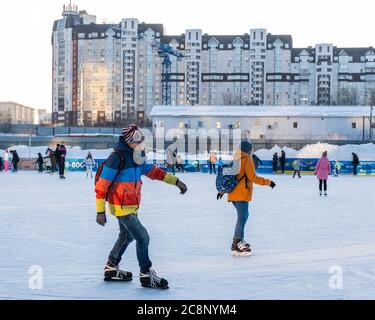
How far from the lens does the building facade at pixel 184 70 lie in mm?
129750

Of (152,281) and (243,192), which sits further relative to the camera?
(243,192)

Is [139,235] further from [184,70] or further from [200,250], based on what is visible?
[184,70]

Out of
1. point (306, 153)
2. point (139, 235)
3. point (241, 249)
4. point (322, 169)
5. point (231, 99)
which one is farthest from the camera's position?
point (231, 99)

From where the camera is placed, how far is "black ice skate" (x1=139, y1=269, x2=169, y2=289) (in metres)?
5.74

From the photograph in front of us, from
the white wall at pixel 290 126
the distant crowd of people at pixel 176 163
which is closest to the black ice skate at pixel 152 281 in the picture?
the distant crowd of people at pixel 176 163

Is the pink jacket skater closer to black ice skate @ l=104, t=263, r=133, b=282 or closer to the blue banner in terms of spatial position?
black ice skate @ l=104, t=263, r=133, b=282

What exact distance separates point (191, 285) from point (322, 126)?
60.3 m

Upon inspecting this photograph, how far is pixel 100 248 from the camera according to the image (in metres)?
8.24

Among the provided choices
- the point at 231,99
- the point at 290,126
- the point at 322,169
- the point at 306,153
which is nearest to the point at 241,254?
the point at 322,169

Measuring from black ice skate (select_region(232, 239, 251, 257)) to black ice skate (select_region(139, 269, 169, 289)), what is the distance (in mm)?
2019

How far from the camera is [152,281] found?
5770 millimetres

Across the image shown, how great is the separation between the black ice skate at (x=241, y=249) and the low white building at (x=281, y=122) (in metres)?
56.6

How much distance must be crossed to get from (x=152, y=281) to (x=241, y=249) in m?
2.09

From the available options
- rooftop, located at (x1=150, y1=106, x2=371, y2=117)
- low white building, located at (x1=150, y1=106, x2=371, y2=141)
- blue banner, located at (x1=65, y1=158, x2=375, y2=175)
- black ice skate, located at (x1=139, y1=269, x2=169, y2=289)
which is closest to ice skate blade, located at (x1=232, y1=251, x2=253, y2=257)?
black ice skate, located at (x1=139, y1=269, x2=169, y2=289)
